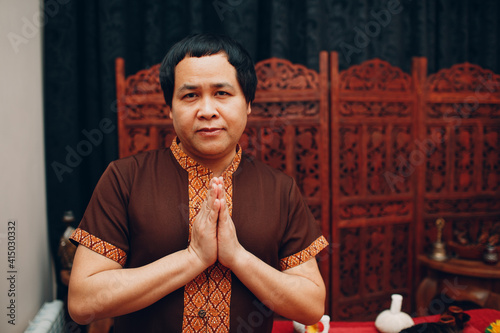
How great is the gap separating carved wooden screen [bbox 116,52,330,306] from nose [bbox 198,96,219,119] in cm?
98

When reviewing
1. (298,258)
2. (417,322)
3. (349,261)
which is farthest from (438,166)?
(298,258)

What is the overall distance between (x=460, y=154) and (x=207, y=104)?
6.47 feet

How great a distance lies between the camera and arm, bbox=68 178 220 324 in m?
0.87

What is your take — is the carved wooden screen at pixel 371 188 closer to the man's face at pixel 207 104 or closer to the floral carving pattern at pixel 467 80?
the floral carving pattern at pixel 467 80

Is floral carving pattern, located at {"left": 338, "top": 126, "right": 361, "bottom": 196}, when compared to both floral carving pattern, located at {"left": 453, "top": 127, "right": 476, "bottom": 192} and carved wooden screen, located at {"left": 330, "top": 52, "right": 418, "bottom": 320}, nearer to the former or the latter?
carved wooden screen, located at {"left": 330, "top": 52, "right": 418, "bottom": 320}

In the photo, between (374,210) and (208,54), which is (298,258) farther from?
(374,210)

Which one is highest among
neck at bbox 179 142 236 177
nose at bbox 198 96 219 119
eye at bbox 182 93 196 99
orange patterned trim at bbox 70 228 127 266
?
eye at bbox 182 93 196 99

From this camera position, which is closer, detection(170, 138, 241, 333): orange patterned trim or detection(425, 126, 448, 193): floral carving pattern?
detection(170, 138, 241, 333): orange patterned trim

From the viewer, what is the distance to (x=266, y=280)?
0.94 meters

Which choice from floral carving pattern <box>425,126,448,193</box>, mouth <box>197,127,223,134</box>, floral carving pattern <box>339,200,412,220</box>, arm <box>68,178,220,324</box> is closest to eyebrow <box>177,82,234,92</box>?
mouth <box>197,127,223,134</box>

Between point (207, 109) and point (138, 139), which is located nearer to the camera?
point (207, 109)

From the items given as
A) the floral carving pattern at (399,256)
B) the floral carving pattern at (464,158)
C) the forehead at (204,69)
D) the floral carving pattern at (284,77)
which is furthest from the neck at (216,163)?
the floral carving pattern at (464,158)

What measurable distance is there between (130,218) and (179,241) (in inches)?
5.9

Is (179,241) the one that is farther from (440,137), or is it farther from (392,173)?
(440,137)
